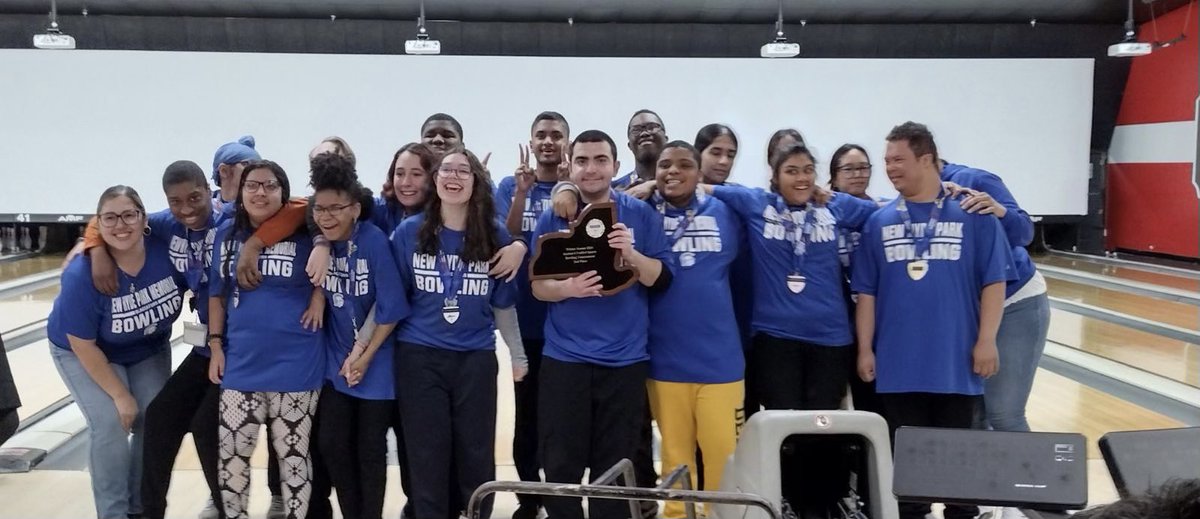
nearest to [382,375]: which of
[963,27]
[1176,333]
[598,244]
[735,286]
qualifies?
[598,244]

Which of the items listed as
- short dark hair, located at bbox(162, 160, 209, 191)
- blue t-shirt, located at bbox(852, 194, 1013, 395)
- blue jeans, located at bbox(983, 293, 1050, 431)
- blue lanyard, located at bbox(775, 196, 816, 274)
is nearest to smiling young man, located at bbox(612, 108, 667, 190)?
blue lanyard, located at bbox(775, 196, 816, 274)

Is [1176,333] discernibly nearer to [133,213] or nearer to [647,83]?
[647,83]

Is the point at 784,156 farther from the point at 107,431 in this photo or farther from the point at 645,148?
the point at 107,431

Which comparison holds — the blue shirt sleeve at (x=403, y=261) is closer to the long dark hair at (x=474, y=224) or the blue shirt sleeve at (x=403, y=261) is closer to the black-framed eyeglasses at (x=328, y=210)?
the long dark hair at (x=474, y=224)

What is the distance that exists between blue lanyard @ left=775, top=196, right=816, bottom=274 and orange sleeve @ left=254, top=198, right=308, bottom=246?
57.4 inches

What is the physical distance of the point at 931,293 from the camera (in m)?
2.61

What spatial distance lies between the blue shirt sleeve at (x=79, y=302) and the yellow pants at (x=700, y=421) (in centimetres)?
169

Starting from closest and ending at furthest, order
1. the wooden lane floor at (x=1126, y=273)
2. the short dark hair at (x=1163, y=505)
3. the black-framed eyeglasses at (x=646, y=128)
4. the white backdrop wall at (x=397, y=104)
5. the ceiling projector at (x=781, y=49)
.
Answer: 1. the short dark hair at (x=1163, y=505)
2. the black-framed eyeglasses at (x=646, y=128)
3. the wooden lane floor at (x=1126, y=273)
4. the ceiling projector at (x=781, y=49)
5. the white backdrop wall at (x=397, y=104)

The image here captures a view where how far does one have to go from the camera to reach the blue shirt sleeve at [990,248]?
2.61 meters

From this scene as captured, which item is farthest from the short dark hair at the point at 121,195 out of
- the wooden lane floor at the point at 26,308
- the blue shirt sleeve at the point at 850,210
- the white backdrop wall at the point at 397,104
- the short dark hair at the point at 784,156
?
the white backdrop wall at the point at 397,104

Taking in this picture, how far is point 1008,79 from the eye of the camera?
10031 millimetres

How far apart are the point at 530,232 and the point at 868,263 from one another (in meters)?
1.10

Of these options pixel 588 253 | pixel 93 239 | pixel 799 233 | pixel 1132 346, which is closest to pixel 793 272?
pixel 799 233

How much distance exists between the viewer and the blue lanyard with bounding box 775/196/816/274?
270cm
